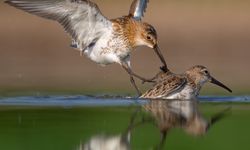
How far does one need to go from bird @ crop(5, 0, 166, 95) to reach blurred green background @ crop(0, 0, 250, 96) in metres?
0.96

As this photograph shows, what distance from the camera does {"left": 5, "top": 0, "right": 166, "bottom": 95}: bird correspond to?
14.1 m

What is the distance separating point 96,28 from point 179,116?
2.67 metres

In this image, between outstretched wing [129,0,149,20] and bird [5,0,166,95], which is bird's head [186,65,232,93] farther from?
outstretched wing [129,0,149,20]

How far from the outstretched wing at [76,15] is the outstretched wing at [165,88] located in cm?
119

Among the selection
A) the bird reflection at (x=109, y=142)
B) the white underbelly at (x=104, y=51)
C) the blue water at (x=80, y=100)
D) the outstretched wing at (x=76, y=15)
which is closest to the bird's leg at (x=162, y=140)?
the bird reflection at (x=109, y=142)

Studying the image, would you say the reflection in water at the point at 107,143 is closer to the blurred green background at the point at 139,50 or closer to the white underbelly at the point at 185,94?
the white underbelly at the point at 185,94

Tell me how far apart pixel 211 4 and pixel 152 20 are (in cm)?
244

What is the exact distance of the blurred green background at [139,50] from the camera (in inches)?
685

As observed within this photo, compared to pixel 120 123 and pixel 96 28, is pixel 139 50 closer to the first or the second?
pixel 96 28

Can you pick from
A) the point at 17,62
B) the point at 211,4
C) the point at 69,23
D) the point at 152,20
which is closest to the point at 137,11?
the point at 69,23

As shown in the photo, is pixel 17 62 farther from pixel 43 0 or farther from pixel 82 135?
pixel 82 135

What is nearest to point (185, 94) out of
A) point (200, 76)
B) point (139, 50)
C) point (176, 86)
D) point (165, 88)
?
point (176, 86)

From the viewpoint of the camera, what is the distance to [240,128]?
1212cm

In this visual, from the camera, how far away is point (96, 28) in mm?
14836
